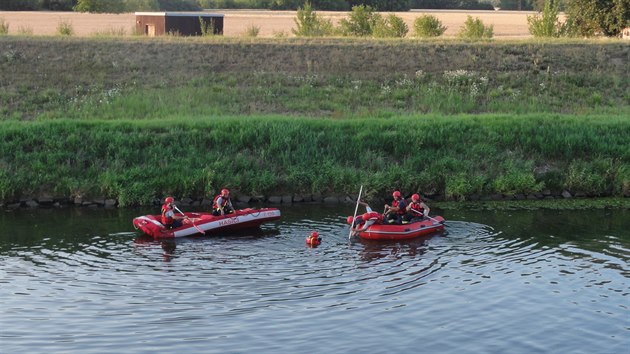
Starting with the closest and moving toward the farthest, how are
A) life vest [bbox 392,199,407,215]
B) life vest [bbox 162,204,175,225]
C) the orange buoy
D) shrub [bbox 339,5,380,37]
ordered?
the orange buoy
life vest [bbox 162,204,175,225]
life vest [bbox 392,199,407,215]
shrub [bbox 339,5,380,37]

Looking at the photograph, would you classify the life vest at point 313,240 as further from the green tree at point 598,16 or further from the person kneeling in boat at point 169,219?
the green tree at point 598,16

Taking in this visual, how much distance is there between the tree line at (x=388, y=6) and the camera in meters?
55.2

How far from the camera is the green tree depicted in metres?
54.2

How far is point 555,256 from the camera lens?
2281cm

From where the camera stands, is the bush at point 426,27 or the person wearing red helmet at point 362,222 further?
the bush at point 426,27

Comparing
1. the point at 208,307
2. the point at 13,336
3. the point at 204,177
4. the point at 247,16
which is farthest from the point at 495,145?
the point at 247,16

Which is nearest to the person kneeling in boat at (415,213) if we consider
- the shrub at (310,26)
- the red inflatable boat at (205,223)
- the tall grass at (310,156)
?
the red inflatable boat at (205,223)

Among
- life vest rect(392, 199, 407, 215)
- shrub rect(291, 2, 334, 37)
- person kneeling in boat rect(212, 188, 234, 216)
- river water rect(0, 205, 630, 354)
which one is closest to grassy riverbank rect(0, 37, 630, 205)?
person kneeling in boat rect(212, 188, 234, 216)

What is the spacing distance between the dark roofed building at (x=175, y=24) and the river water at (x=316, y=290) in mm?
29578

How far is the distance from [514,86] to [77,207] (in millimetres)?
21851

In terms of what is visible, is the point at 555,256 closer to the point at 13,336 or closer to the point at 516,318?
the point at 516,318

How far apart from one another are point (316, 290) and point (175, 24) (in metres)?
37.8

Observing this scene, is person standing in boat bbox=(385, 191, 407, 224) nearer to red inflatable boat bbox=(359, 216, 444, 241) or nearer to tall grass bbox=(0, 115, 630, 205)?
red inflatable boat bbox=(359, 216, 444, 241)

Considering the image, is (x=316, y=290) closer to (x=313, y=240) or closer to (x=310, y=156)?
(x=313, y=240)
